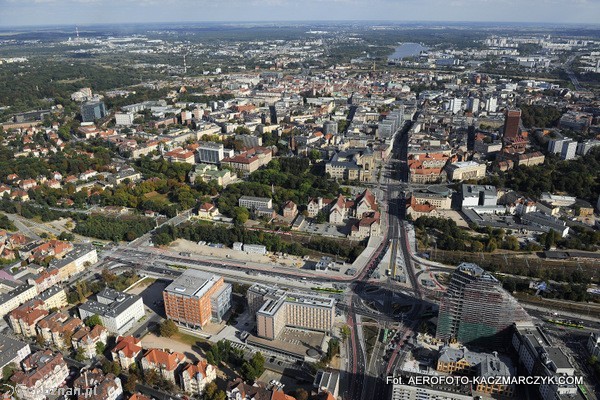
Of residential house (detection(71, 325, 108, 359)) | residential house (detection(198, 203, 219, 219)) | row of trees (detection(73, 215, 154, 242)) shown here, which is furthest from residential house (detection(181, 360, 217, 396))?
residential house (detection(198, 203, 219, 219))

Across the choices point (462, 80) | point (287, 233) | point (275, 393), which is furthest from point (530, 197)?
point (462, 80)

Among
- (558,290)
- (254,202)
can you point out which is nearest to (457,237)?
(558,290)

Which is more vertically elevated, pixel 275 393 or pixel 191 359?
pixel 275 393

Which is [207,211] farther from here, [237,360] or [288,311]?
[237,360]

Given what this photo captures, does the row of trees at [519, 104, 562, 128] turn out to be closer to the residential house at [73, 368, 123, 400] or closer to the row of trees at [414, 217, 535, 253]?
the row of trees at [414, 217, 535, 253]

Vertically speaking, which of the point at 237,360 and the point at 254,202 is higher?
the point at 254,202

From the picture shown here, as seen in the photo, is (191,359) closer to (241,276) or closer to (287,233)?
(241,276)

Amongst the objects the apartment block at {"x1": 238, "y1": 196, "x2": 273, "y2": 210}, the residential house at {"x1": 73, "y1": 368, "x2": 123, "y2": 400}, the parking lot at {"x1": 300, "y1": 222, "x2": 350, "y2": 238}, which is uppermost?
the apartment block at {"x1": 238, "y1": 196, "x2": 273, "y2": 210}

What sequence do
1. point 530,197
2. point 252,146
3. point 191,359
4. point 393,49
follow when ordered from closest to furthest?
point 191,359 < point 530,197 < point 252,146 < point 393,49
